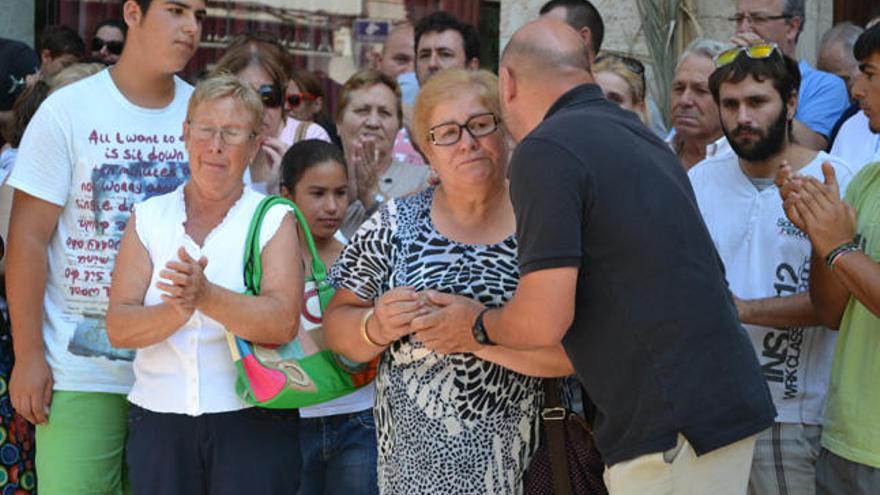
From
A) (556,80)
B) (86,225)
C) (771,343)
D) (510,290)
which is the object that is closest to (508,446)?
(510,290)

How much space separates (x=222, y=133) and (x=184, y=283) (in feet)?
2.05

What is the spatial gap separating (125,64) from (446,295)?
62.5 inches

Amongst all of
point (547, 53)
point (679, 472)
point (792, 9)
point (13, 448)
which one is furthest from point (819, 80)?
point (13, 448)

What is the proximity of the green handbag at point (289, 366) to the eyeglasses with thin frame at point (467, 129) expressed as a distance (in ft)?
1.97

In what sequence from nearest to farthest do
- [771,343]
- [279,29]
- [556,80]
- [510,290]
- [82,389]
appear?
[556,80]
[510,290]
[82,389]
[771,343]
[279,29]

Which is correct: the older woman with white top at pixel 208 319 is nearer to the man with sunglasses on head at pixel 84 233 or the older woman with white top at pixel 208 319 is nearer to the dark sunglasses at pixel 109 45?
the man with sunglasses on head at pixel 84 233

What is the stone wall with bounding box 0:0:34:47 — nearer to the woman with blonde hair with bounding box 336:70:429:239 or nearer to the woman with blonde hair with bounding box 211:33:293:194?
the woman with blonde hair with bounding box 211:33:293:194

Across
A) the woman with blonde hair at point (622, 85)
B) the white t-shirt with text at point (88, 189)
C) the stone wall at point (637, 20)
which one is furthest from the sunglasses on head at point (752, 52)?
the stone wall at point (637, 20)

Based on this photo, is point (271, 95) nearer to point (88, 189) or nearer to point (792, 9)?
point (88, 189)

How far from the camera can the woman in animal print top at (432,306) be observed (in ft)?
12.1

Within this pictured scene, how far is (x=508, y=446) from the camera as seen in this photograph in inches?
147

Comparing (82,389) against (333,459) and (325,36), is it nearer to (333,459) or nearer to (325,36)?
(333,459)

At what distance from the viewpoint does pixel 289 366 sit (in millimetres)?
3932

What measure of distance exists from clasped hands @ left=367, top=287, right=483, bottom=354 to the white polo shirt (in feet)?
4.50
